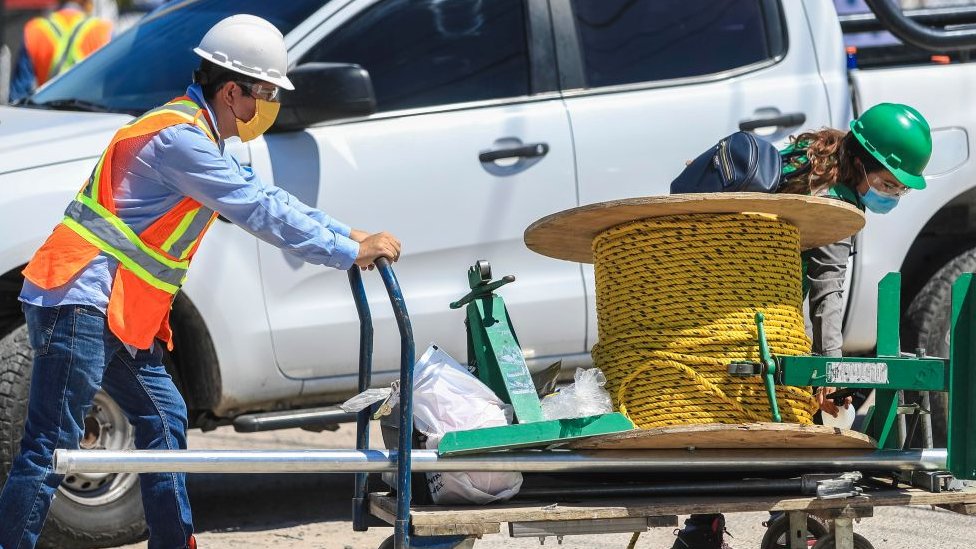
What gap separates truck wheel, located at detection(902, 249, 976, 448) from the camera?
18.1ft

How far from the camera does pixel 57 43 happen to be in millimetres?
8367

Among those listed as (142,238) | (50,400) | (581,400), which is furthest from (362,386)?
(50,400)

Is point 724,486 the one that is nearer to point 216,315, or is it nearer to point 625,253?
point 625,253

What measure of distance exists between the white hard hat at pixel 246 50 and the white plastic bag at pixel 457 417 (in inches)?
34.9

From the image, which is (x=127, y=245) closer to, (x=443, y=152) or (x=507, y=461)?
(x=507, y=461)

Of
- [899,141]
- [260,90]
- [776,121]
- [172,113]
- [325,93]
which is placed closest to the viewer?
[172,113]

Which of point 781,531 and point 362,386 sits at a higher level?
point 362,386

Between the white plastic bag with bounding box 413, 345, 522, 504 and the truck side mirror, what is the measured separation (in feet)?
4.73

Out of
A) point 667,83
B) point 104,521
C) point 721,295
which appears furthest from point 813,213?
point 104,521

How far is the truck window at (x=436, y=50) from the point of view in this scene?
513 cm

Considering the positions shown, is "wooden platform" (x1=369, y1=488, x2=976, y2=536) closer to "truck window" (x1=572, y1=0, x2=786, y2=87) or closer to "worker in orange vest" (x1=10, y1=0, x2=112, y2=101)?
"truck window" (x1=572, y1=0, x2=786, y2=87)

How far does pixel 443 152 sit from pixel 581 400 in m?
1.63

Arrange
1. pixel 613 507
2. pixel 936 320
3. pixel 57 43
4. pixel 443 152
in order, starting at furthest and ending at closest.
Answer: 1. pixel 57 43
2. pixel 936 320
3. pixel 443 152
4. pixel 613 507

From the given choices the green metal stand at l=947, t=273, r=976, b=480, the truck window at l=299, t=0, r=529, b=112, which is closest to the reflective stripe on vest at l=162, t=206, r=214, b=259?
the truck window at l=299, t=0, r=529, b=112
